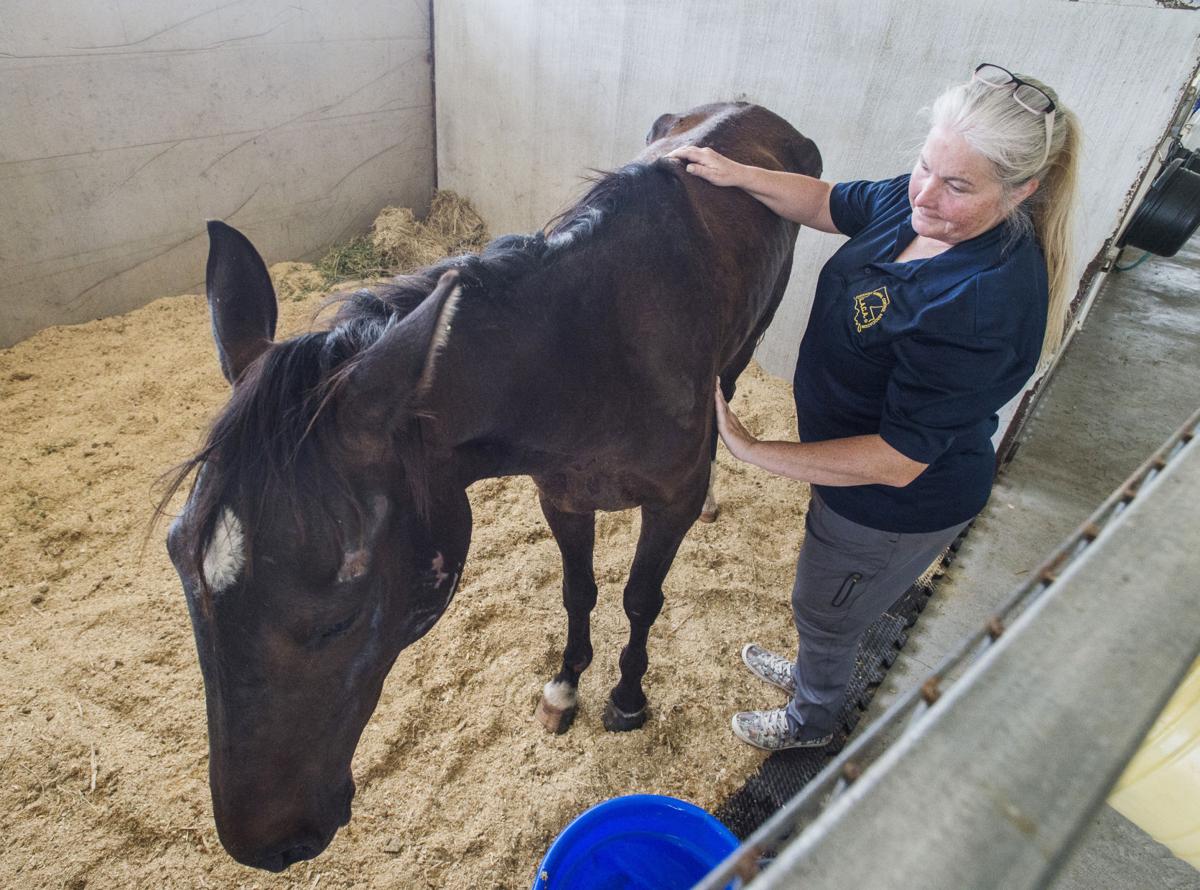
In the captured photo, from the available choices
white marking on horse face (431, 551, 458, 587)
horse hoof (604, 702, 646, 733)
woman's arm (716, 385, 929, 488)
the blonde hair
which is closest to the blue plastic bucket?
horse hoof (604, 702, 646, 733)

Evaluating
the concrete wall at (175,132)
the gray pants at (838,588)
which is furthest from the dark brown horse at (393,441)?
the concrete wall at (175,132)

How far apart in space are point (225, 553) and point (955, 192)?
149cm

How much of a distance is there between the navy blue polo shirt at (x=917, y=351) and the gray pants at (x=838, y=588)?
0.19 ft

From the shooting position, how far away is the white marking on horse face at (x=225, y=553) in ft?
3.29

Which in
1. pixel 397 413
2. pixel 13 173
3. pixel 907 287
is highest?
pixel 907 287

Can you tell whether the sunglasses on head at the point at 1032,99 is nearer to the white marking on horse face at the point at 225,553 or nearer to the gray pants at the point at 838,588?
the gray pants at the point at 838,588

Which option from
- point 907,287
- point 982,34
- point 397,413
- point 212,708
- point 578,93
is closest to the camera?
point 397,413

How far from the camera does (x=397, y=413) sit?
3.34 feet

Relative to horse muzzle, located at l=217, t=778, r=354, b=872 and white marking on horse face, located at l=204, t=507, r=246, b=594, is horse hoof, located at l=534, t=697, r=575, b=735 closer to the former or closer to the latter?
horse muzzle, located at l=217, t=778, r=354, b=872

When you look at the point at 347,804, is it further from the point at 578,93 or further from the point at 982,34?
the point at 578,93

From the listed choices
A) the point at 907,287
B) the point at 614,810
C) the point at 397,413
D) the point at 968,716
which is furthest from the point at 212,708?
the point at 907,287

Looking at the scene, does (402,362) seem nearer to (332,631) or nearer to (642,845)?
(332,631)

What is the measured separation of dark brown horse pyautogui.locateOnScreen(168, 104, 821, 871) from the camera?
1019 millimetres

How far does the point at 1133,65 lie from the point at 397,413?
120 inches
